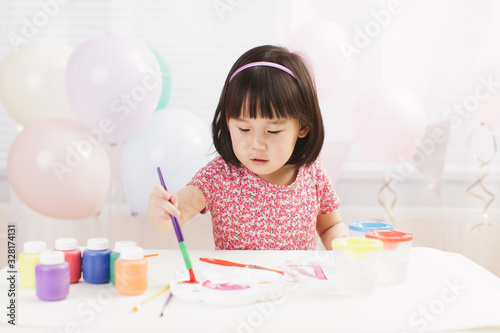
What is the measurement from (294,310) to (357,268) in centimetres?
14

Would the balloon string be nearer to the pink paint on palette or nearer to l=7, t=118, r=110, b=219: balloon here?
l=7, t=118, r=110, b=219: balloon

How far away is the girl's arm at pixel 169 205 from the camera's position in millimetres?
1054

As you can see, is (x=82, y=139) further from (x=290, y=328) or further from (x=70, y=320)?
(x=290, y=328)

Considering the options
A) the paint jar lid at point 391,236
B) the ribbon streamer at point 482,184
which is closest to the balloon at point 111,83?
the paint jar lid at point 391,236

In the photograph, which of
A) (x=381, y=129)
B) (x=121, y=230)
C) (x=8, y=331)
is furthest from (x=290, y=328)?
(x=121, y=230)

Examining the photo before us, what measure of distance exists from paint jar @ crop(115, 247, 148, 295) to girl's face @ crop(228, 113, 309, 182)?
460 mm

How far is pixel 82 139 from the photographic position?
1740 millimetres

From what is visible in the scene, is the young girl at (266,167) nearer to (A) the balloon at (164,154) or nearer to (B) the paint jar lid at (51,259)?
(A) the balloon at (164,154)

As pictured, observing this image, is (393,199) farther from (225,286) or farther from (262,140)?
(225,286)

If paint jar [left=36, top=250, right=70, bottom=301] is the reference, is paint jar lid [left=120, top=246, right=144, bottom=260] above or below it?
above

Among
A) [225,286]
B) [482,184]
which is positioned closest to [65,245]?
[225,286]

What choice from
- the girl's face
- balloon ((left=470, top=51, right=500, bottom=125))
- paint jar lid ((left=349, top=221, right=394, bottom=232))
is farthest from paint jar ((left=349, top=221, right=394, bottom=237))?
balloon ((left=470, top=51, right=500, bottom=125))

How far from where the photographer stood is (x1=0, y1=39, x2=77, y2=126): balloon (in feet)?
6.00

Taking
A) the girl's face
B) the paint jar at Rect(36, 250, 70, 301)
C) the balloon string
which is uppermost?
the girl's face
